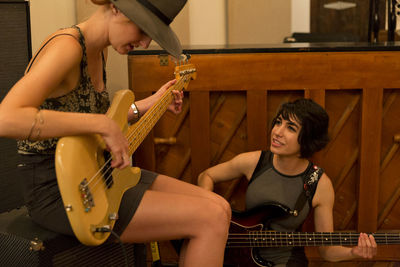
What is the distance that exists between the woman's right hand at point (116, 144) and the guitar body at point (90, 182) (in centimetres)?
5

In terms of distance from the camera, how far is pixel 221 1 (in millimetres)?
4285

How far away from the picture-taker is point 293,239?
2.33m

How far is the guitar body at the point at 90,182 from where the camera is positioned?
1.38 meters

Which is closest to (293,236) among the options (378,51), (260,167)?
(260,167)

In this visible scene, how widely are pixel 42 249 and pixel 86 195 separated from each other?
30cm

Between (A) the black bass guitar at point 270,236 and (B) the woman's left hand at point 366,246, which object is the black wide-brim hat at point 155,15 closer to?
(A) the black bass guitar at point 270,236

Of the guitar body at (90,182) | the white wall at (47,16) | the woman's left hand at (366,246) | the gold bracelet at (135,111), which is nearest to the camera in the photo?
the guitar body at (90,182)

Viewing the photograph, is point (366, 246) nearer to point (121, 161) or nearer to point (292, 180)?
point (292, 180)

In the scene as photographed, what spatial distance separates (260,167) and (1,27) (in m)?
Answer: 1.23

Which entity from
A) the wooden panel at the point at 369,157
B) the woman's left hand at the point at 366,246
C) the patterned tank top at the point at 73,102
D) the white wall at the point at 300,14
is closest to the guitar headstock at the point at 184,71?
the patterned tank top at the point at 73,102

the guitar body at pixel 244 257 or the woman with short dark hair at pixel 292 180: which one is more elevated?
the woman with short dark hair at pixel 292 180

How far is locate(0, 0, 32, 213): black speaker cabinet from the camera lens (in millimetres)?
2197

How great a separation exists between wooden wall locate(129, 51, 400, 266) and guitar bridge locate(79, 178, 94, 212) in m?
1.20

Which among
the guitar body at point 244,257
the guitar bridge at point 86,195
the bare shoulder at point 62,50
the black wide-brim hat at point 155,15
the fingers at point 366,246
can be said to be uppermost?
the black wide-brim hat at point 155,15
